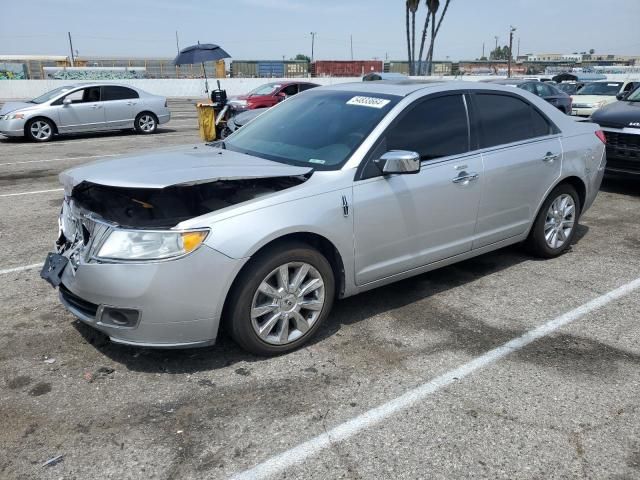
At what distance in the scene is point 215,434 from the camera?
2.86 m

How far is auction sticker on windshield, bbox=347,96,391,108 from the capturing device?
4.19 m

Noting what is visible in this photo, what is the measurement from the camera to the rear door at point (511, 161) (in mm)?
4602

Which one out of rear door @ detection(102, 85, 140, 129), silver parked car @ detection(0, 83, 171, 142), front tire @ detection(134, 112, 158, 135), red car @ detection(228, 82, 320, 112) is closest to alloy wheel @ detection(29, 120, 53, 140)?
silver parked car @ detection(0, 83, 171, 142)

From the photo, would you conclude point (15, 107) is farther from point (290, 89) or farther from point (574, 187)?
point (574, 187)

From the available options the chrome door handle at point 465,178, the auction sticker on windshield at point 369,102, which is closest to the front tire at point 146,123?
the auction sticker on windshield at point 369,102

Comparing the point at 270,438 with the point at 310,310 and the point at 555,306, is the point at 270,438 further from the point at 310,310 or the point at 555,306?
the point at 555,306

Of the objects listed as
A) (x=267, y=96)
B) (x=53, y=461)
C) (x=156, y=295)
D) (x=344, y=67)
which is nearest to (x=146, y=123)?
(x=267, y=96)

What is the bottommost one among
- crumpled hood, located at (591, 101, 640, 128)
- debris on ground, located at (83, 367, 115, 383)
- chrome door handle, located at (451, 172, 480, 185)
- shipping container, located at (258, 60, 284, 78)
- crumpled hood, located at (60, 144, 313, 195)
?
debris on ground, located at (83, 367, 115, 383)

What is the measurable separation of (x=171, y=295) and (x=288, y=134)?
1793mm

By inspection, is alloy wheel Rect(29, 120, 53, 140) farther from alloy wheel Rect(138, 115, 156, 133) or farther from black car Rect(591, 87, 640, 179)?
black car Rect(591, 87, 640, 179)

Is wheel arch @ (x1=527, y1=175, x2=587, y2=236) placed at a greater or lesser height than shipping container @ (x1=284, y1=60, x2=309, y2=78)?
lesser

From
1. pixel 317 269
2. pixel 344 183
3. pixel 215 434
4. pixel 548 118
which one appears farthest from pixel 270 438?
pixel 548 118

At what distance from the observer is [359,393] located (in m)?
3.21

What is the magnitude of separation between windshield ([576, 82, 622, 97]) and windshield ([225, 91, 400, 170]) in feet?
58.3
